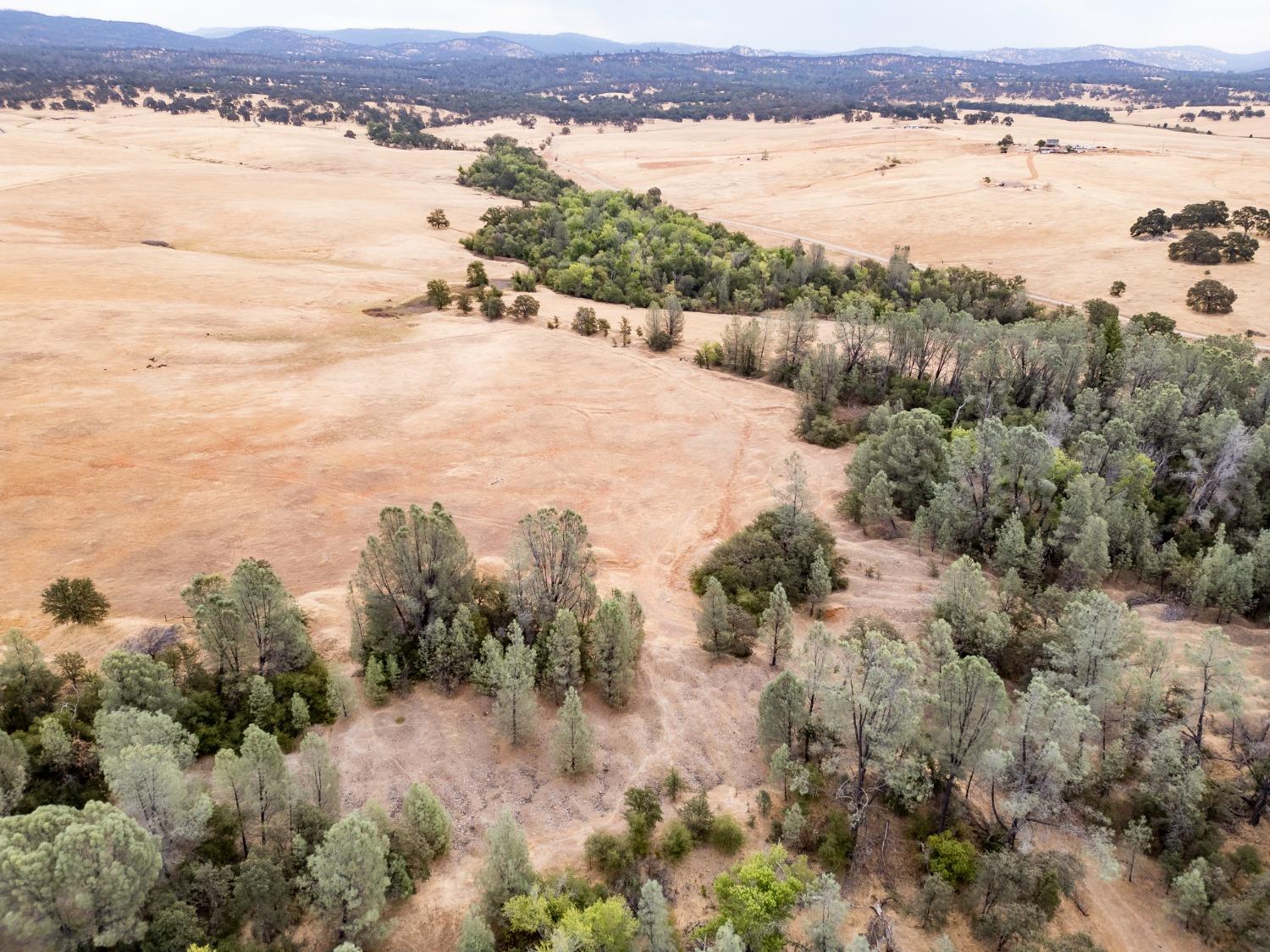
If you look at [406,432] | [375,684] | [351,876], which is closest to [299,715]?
[375,684]

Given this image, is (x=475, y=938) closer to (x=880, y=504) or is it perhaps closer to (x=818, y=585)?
(x=818, y=585)

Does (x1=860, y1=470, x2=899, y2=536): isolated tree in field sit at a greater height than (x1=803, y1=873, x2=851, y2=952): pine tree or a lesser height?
greater

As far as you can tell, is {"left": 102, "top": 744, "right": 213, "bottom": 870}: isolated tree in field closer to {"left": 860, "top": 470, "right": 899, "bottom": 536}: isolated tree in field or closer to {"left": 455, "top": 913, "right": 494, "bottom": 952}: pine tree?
{"left": 455, "top": 913, "right": 494, "bottom": 952}: pine tree

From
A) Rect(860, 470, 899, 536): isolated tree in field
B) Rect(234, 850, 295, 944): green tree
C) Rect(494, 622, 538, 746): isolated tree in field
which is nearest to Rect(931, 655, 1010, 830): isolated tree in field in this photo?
Rect(494, 622, 538, 746): isolated tree in field

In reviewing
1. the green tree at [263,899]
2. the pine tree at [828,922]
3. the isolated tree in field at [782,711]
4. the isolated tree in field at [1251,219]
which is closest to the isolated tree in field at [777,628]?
the isolated tree in field at [782,711]

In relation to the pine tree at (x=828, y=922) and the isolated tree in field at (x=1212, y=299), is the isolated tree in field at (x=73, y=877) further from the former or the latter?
the isolated tree in field at (x=1212, y=299)
